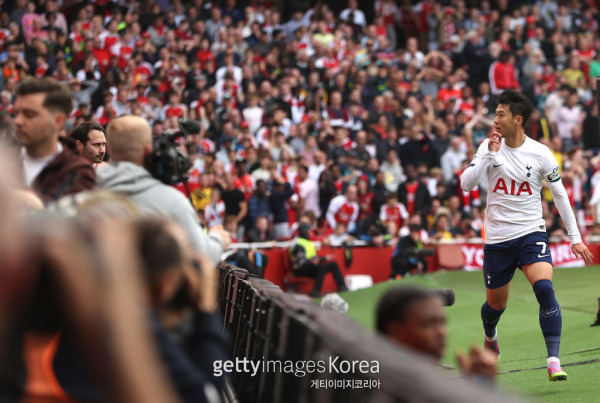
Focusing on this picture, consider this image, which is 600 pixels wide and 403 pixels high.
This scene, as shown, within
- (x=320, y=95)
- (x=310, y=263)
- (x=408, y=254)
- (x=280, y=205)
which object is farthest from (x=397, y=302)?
(x=320, y=95)

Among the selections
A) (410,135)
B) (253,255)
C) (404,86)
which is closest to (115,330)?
(253,255)

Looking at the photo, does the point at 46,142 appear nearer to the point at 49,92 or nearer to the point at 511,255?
the point at 49,92

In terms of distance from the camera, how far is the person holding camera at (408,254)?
768 inches

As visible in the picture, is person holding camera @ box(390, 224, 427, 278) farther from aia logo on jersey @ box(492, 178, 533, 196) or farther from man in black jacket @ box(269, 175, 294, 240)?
aia logo on jersey @ box(492, 178, 533, 196)

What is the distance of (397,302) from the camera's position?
12.9 feet

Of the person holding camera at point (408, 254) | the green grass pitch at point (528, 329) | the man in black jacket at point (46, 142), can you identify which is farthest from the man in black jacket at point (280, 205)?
the man in black jacket at point (46, 142)

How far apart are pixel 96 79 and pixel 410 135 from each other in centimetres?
727

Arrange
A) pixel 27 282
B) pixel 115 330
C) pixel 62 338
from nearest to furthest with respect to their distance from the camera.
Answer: pixel 115 330, pixel 27 282, pixel 62 338

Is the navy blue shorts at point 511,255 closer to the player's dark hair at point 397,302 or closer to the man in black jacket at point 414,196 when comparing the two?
the player's dark hair at point 397,302

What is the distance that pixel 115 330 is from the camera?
99.6 inches

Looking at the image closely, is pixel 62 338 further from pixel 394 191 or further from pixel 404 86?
pixel 404 86

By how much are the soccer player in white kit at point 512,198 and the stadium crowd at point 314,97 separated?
9966 millimetres

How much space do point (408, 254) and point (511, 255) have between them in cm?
1054

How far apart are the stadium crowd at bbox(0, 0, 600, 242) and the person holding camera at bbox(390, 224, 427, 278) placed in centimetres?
68
